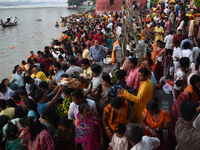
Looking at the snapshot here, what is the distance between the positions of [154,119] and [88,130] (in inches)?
42.1

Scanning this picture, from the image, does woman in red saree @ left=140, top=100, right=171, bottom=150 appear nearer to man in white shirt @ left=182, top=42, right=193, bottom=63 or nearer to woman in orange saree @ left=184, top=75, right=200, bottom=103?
woman in orange saree @ left=184, top=75, right=200, bottom=103

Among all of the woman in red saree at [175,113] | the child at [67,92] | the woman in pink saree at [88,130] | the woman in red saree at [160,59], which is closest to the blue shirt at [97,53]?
the woman in red saree at [160,59]

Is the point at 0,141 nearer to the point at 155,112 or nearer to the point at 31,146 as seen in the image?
the point at 31,146

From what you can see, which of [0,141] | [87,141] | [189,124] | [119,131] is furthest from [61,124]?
[189,124]

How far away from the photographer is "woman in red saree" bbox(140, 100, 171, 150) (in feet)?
7.67

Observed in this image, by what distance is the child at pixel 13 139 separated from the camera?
8.79 ft

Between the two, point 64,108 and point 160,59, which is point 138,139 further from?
point 160,59

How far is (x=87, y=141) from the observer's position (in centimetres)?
271

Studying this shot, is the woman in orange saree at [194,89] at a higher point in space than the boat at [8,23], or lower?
lower

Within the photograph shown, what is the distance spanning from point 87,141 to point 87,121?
391mm

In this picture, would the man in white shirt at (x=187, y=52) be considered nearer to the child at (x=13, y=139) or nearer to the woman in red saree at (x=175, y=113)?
the woman in red saree at (x=175, y=113)

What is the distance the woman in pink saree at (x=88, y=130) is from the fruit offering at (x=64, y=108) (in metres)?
0.51

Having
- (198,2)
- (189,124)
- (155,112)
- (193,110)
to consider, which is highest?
(198,2)

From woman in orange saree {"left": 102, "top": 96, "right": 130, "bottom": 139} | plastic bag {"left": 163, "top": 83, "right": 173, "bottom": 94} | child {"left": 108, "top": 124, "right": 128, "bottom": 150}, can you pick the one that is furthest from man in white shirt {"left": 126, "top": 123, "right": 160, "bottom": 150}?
plastic bag {"left": 163, "top": 83, "right": 173, "bottom": 94}
